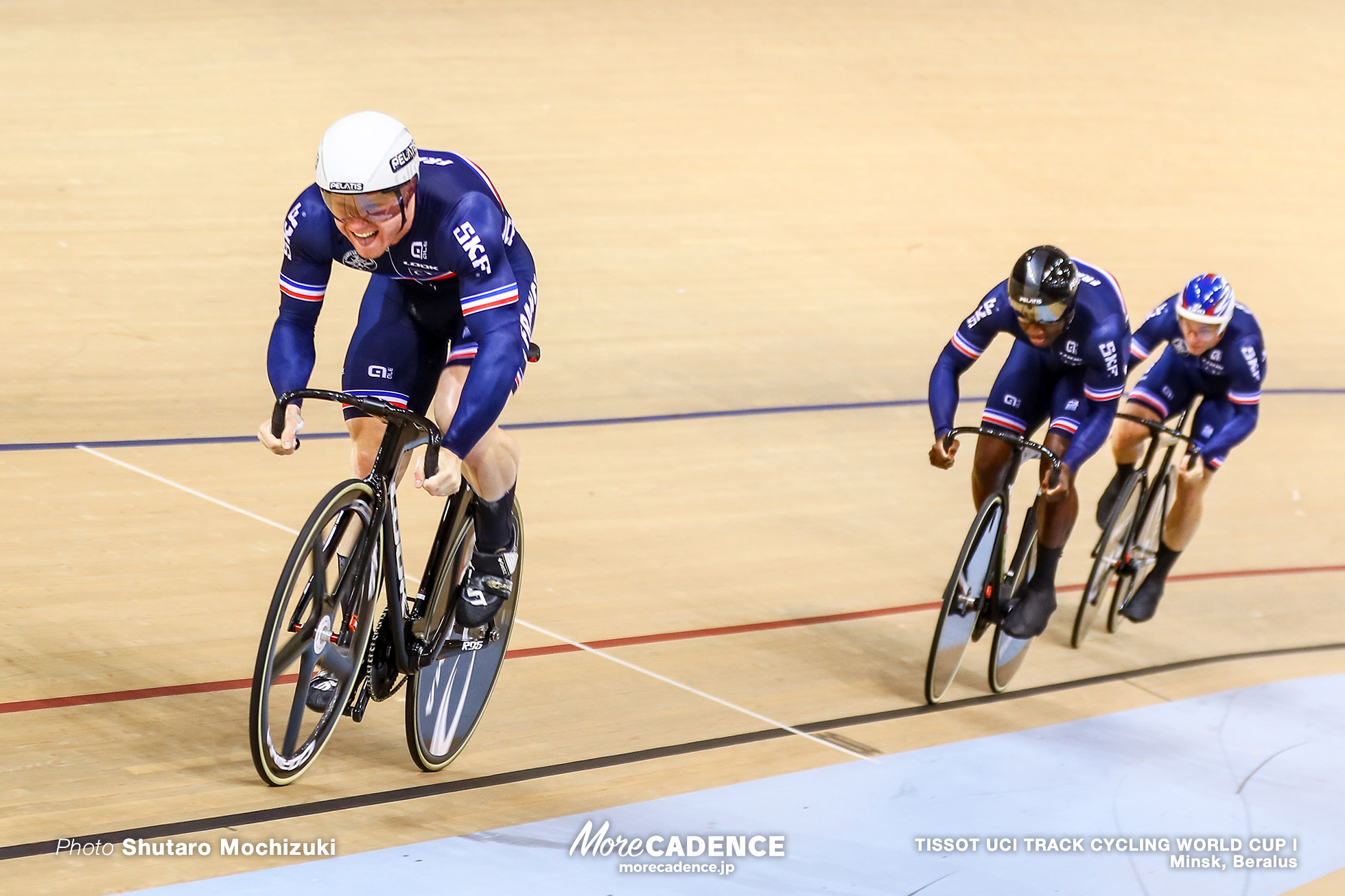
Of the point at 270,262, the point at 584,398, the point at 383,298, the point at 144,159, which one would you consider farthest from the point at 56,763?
the point at 144,159

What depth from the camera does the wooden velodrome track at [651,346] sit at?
116 inches

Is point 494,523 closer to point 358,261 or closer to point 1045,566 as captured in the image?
point 358,261

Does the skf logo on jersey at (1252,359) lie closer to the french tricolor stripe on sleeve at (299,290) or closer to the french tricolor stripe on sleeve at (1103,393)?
the french tricolor stripe on sleeve at (1103,393)

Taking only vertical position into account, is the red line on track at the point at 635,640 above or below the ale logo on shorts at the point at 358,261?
below

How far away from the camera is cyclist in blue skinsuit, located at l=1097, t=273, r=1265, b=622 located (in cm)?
432

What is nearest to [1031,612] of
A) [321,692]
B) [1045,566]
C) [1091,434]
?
[1045,566]

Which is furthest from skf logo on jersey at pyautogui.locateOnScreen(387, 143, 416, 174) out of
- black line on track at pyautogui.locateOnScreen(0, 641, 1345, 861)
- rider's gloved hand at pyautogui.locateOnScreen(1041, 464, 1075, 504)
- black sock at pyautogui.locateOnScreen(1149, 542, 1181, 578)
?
black sock at pyautogui.locateOnScreen(1149, 542, 1181, 578)

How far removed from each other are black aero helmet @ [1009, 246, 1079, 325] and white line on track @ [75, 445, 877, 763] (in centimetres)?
119

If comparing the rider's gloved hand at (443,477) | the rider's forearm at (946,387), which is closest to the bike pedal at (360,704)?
the rider's gloved hand at (443,477)

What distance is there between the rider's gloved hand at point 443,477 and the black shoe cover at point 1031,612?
1.99 m

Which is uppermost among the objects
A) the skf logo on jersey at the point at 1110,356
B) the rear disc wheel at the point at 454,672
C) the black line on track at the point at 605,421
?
the skf logo on jersey at the point at 1110,356

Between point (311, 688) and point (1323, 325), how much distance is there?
756 cm

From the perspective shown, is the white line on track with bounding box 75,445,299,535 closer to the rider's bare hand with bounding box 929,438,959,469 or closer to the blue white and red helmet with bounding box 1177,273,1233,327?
the rider's bare hand with bounding box 929,438,959,469

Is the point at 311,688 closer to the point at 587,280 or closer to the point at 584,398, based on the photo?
the point at 584,398
